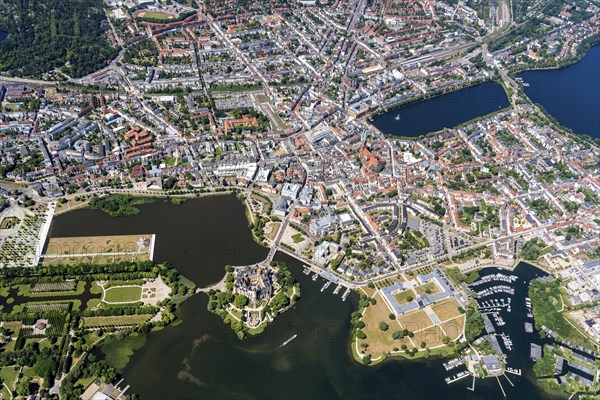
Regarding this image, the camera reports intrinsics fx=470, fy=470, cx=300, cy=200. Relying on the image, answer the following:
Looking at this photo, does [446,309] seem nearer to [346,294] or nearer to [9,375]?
[346,294]

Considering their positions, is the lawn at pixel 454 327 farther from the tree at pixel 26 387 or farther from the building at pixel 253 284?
the tree at pixel 26 387

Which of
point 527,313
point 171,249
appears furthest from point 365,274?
point 171,249

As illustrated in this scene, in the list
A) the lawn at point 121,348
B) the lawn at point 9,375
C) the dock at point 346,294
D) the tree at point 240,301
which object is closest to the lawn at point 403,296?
the dock at point 346,294

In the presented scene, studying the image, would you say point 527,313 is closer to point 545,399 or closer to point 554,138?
point 545,399

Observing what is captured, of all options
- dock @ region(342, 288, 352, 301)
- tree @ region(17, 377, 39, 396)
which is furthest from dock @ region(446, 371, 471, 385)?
tree @ region(17, 377, 39, 396)

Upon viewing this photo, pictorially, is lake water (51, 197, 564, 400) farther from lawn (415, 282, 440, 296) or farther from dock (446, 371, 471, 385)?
lawn (415, 282, 440, 296)

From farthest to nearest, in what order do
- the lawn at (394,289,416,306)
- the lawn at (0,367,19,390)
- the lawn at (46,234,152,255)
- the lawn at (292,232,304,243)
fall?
the lawn at (292,232,304,243) → the lawn at (46,234,152,255) → the lawn at (394,289,416,306) → the lawn at (0,367,19,390)
